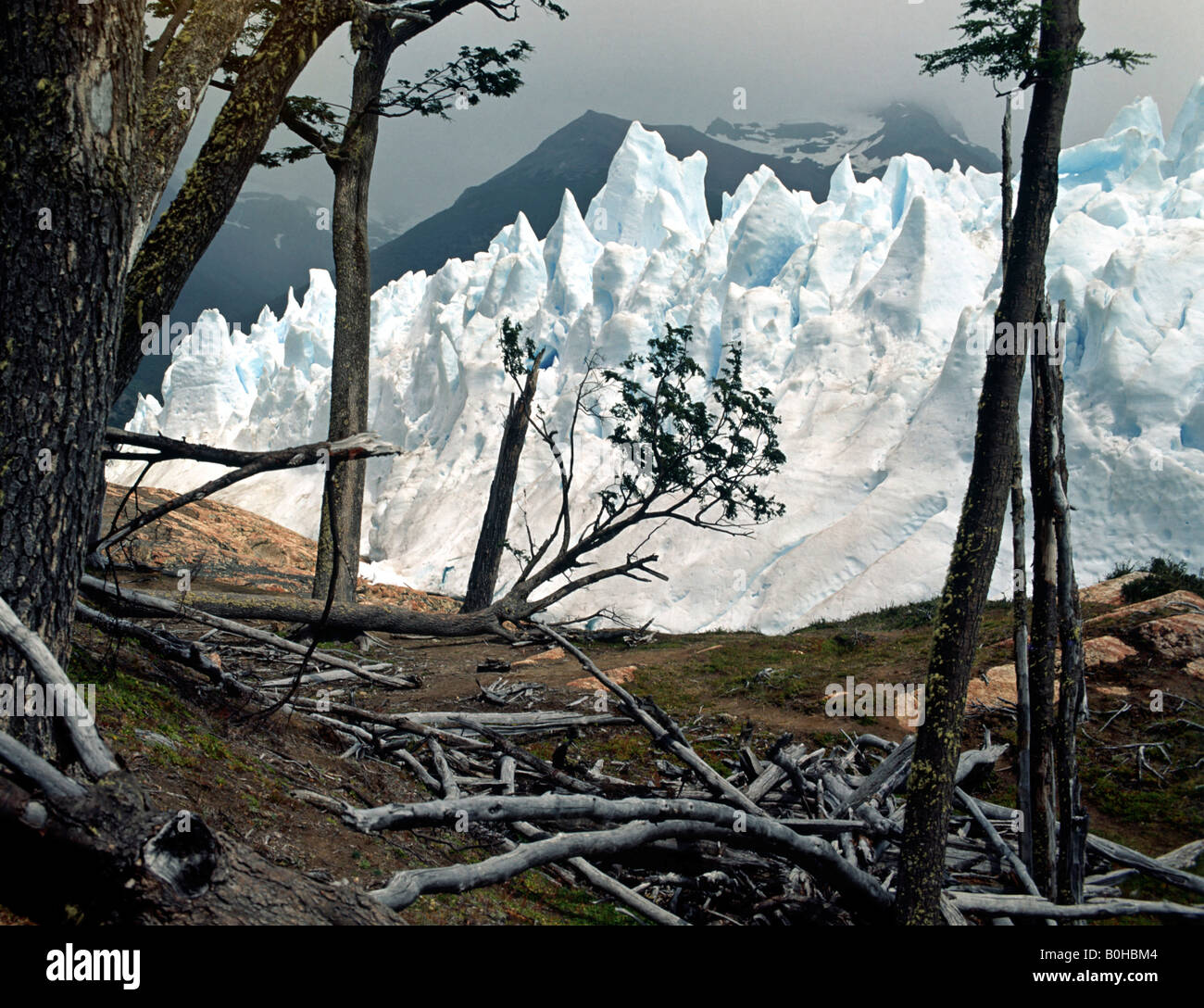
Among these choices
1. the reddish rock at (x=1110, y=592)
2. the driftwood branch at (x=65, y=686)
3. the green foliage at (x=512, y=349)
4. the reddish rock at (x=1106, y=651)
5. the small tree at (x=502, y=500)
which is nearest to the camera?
the driftwood branch at (x=65, y=686)

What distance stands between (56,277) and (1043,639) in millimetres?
4800

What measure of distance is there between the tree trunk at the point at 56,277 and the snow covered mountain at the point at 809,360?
1908cm

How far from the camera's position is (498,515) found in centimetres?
1377

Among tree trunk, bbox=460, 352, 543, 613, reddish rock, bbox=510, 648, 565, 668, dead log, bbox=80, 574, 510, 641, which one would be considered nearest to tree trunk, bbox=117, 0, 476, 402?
dead log, bbox=80, 574, 510, 641

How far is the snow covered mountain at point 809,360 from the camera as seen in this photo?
776 inches

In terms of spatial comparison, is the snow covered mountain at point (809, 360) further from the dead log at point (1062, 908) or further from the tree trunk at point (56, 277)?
the tree trunk at point (56, 277)

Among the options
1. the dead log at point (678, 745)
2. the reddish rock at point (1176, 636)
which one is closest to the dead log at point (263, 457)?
the dead log at point (678, 745)

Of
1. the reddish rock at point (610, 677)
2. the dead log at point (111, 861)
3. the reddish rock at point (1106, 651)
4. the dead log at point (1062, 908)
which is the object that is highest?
the dead log at point (111, 861)

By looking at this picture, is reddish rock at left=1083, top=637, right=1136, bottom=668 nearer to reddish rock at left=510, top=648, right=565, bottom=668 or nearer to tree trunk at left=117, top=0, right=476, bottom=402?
reddish rock at left=510, top=648, right=565, bottom=668

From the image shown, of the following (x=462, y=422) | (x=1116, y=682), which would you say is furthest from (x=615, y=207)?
(x=1116, y=682)

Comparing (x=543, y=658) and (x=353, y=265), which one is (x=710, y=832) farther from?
(x=353, y=265)

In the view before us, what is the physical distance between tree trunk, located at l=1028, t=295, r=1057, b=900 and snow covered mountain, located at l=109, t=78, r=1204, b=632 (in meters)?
16.1

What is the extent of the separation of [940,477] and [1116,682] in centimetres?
1581

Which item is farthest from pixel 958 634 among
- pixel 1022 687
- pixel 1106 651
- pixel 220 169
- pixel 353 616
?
pixel 353 616
